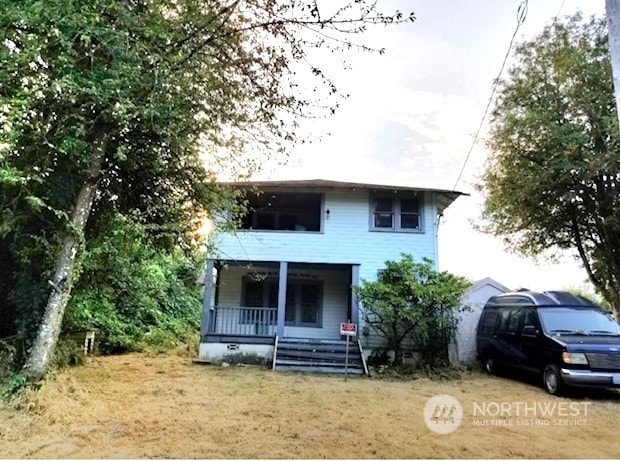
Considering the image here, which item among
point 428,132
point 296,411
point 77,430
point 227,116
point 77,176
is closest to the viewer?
point 77,430

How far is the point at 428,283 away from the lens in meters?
11.3

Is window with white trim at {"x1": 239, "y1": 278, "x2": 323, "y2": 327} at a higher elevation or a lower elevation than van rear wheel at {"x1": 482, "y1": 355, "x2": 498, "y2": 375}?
higher

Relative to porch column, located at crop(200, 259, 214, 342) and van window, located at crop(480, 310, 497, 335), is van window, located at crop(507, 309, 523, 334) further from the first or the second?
porch column, located at crop(200, 259, 214, 342)

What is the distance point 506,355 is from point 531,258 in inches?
346

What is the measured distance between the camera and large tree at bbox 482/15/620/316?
40.6 ft

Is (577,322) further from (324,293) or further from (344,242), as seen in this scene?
(324,293)

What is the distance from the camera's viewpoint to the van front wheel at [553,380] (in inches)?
308

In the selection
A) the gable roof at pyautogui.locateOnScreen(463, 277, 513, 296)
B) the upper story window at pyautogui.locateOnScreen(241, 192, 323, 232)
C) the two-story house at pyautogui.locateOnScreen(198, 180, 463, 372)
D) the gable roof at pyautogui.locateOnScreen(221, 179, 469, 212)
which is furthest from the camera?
the upper story window at pyautogui.locateOnScreen(241, 192, 323, 232)

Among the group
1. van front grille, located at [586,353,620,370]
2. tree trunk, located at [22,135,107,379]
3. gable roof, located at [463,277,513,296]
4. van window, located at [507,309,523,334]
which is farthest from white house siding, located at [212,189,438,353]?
tree trunk, located at [22,135,107,379]

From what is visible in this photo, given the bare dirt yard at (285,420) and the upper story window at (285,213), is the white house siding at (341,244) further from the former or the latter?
the bare dirt yard at (285,420)

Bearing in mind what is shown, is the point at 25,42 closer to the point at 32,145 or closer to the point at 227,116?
the point at 32,145

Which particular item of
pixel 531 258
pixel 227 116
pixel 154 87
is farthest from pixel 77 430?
pixel 531 258

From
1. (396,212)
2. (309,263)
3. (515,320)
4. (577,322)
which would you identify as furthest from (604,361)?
(309,263)

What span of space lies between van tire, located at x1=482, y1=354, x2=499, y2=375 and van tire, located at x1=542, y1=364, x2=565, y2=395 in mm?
2147
